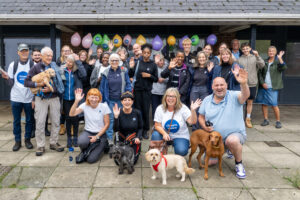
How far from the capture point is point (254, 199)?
121 inches

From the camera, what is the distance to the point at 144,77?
17.3ft

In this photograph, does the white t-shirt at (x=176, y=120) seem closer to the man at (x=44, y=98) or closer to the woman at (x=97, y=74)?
the man at (x=44, y=98)

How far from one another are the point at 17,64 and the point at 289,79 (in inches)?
368

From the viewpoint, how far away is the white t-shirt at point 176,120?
3951 mm

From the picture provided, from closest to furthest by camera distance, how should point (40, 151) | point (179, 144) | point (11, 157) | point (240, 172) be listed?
point (240, 172)
point (179, 144)
point (11, 157)
point (40, 151)

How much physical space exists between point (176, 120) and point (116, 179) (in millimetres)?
1265

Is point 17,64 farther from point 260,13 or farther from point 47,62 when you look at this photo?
point 260,13

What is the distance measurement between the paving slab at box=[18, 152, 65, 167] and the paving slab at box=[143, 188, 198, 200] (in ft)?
5.70

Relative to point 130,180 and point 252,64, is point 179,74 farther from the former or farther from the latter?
point 130,180

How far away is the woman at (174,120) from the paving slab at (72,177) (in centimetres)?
112

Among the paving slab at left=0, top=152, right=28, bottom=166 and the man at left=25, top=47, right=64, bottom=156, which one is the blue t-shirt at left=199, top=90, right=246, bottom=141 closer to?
the man at left=25, top=47, right=64, bottom=156

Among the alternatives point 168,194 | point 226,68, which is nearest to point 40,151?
point 168,194

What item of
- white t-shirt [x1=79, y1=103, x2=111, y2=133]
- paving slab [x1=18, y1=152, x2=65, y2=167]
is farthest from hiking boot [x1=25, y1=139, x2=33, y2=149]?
white t-shirt [x1=79, y1=103, x2=111, y2=133]

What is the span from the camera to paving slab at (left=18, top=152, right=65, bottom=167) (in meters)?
4.04
